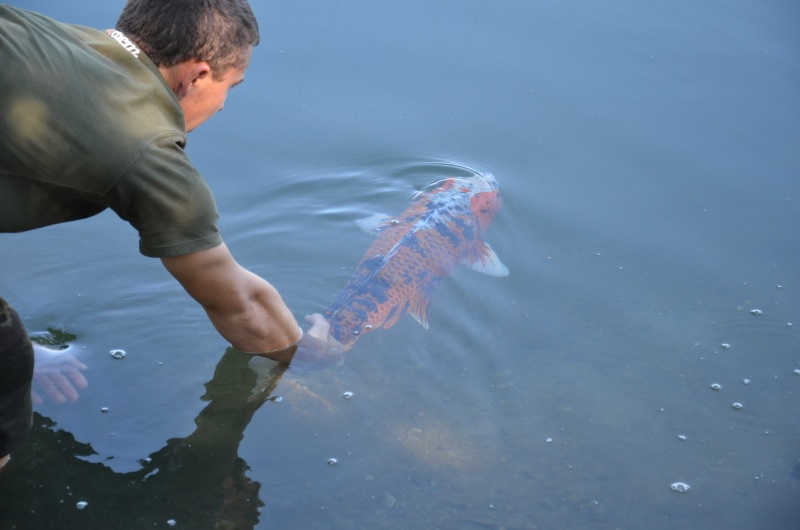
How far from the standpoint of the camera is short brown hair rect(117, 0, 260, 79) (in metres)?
2.88

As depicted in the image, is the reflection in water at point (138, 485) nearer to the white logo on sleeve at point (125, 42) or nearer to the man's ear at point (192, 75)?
the man's ear at point (192, 75)

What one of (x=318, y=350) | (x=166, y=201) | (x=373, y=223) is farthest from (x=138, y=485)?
(x=373, y=223)

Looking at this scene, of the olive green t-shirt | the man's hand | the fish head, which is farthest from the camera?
the fish head

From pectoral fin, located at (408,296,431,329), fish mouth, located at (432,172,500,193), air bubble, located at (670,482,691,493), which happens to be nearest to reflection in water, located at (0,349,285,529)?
pectoral fin, located at (408,296,431,329)

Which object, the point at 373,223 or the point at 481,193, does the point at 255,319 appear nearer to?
the point at 373,223

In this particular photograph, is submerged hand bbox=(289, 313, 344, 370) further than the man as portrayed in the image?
Yes

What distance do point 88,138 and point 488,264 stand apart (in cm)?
312

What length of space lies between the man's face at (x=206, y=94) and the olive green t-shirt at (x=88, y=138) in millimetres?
260

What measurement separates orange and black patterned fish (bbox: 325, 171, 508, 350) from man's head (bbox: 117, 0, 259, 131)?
6.16 ft

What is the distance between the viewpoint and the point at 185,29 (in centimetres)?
288

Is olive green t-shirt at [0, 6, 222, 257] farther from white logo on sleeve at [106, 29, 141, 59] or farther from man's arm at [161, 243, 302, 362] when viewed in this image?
man's arm at [161, 243, 302, 362]

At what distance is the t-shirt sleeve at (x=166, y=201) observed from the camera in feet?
8.51

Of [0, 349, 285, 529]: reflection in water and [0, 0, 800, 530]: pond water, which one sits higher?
[0, 0, 800, 530]: pond water

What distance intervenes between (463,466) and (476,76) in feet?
12.7
